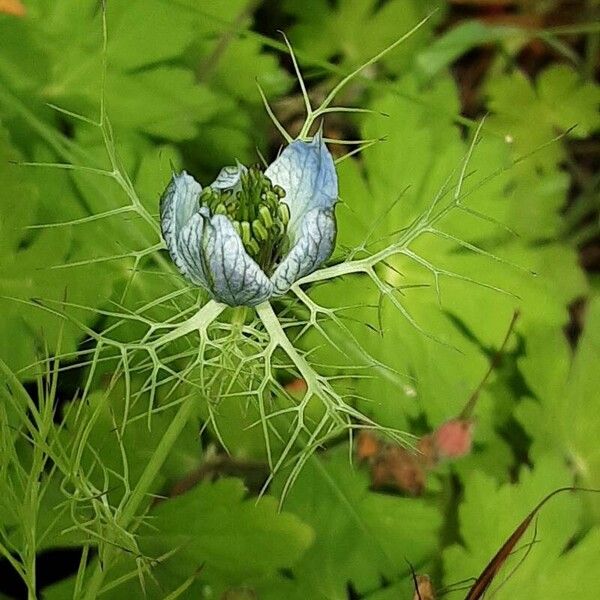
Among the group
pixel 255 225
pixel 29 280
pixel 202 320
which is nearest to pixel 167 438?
pixel 202 320

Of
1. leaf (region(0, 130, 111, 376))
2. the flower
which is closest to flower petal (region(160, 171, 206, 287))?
the flower

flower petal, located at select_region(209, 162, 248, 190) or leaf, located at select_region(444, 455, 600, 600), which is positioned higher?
flower petal, located at select_region(209, 162, 248, 190)

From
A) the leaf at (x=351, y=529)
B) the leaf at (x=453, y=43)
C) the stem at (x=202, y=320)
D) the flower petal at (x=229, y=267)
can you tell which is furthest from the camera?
the leaf at (x=453, y=43)

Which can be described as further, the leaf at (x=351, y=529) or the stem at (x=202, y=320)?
the leaf at (x=351, y=529)

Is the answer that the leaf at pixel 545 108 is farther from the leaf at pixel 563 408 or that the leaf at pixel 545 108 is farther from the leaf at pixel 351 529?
the leaf at pixel 351 529

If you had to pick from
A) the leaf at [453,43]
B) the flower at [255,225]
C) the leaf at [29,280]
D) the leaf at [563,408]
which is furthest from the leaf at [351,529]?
the leaf at [453,43]

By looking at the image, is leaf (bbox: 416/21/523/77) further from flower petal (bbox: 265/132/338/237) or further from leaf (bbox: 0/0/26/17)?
flower petal (bbox: 265/132/338/237)

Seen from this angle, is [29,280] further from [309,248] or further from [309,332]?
[309,248]
